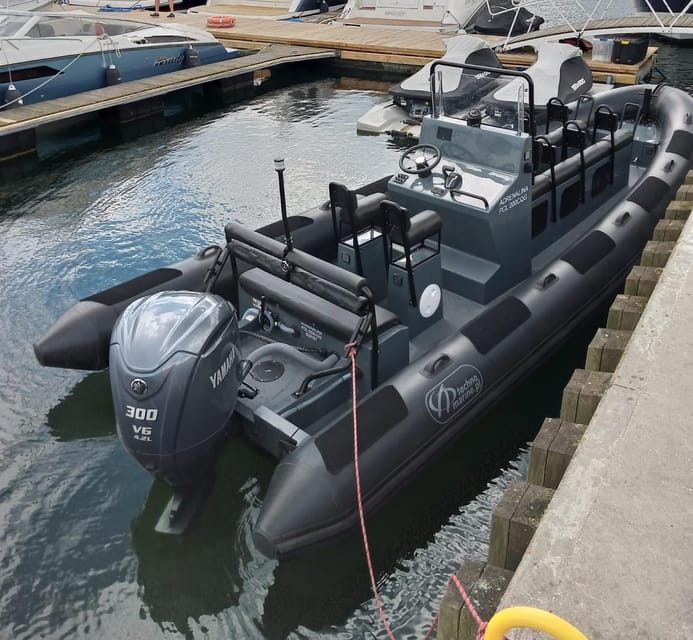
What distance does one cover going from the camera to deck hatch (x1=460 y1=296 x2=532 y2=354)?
464 centimetres

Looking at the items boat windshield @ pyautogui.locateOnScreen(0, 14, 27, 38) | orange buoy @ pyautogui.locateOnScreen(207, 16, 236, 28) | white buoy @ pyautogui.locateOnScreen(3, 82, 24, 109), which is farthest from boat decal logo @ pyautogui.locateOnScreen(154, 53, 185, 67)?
orange buoy @ pyautogui.locateOnScreen(207, 16, 236, 28)

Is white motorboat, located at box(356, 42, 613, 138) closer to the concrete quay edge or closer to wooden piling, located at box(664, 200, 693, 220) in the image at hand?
wooden piling, located at box(664, 200, 693, 220)

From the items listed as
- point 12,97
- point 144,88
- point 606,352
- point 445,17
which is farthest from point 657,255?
point 445,17

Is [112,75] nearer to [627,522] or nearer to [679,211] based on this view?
[679,211]

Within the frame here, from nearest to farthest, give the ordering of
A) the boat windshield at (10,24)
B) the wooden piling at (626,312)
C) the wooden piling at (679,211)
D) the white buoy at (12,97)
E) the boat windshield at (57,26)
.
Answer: the wooden piling at (626,312), the wooden piling at (679,211), the white buoy at (12,97), the boat windshield at (10,24), the boat windshield at (57,26)

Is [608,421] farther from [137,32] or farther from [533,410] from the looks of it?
[137,32]

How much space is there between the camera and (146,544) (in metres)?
4.02

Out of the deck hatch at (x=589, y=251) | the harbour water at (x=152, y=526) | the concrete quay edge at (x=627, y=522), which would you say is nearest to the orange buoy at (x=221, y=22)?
the harbour water at (x=152, y=526)

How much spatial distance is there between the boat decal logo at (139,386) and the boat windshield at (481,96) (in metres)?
3.41

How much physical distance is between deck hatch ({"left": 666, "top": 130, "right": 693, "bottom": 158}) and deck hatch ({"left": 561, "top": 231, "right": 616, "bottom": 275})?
207cm


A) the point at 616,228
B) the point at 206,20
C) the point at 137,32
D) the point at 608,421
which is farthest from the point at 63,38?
the point at 608,421

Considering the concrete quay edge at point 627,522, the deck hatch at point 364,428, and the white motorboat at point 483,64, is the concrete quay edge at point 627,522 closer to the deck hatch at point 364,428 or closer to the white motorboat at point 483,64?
the deck hatch at point 364,428

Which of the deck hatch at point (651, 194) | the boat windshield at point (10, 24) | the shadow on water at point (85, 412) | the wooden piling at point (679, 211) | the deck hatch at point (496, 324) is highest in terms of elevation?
the boat windshield at point (10, 24)

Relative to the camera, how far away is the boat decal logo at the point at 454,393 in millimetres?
4230
